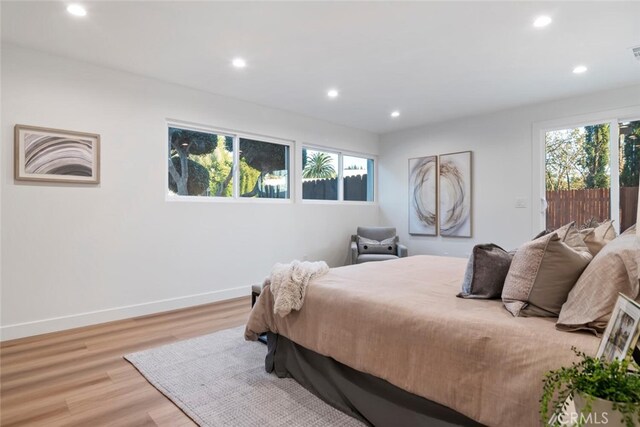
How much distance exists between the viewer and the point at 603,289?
122 centimetres

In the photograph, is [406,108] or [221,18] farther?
[406,108]

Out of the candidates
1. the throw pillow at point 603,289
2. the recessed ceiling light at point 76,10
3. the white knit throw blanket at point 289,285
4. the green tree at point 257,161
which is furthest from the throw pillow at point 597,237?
the green tree at point 257,161

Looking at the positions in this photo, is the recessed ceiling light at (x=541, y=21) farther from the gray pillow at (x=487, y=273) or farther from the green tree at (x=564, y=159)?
the green tree at (x=564, y=159)

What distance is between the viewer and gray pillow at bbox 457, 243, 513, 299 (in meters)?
1.72

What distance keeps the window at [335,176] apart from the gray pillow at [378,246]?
1.00m

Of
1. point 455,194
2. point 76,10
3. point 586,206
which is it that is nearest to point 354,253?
point 455,194

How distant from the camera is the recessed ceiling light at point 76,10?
2.34m

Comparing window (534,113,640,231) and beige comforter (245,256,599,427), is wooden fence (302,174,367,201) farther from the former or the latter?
beige comforter (245,256,599,427)

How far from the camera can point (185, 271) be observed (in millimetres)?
3879

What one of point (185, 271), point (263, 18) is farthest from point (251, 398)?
point (263, 18)

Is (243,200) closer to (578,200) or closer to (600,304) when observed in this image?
(600,304)

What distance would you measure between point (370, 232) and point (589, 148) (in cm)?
303

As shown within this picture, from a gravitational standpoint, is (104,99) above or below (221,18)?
below

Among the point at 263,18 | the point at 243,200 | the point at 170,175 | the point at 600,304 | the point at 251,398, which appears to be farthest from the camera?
the point at 243,200
